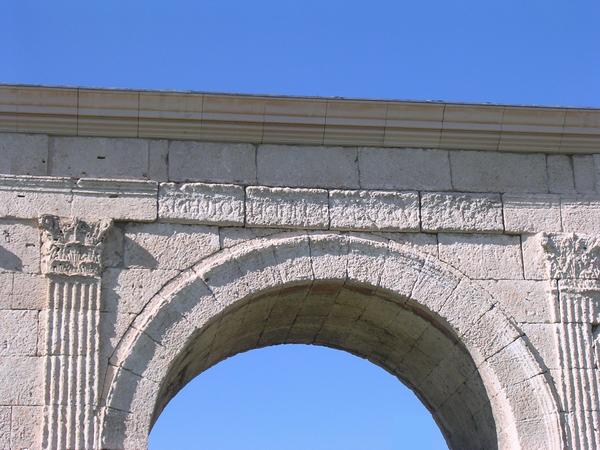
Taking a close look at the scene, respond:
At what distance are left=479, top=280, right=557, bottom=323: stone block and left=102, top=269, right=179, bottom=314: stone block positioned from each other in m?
2.69

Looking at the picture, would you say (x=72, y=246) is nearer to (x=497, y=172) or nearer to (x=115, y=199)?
(x=115, y=199)

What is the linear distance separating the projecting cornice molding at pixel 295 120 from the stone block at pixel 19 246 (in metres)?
0.85

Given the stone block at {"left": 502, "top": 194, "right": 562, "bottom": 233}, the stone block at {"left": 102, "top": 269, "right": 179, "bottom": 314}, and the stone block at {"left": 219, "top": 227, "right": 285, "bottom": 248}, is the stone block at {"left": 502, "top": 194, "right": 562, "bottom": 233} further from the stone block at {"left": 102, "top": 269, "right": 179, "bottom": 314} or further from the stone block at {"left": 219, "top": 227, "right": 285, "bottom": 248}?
the stone block at {"left": 102, "top": 269, "right": 179, "bottom": 314}

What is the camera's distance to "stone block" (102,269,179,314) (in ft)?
32.2

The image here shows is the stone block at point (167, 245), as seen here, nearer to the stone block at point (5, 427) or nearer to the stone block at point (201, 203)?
the stone block at point (201, 203)

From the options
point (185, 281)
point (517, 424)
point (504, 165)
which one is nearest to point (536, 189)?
point (504, 165)

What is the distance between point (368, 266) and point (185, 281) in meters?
1.52

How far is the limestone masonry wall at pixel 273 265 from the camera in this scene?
962cm

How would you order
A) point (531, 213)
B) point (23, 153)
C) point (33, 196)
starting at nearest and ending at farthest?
point (33, 196), point (23, 153), point (531, 213)

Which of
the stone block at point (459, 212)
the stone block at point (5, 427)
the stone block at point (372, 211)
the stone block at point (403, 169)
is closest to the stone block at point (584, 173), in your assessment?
the stone block at point (459, 212)

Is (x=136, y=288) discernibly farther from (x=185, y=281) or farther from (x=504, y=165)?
(x=504, y=165)

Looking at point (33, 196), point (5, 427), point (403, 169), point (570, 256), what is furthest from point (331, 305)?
point (5, 427)

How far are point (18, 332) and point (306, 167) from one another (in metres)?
2.75

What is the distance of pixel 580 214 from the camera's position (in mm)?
10641
